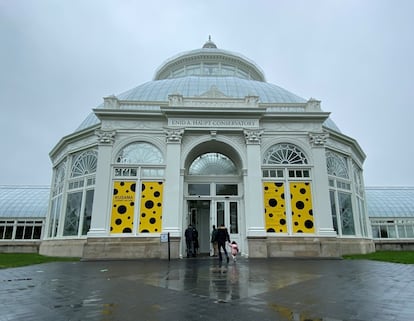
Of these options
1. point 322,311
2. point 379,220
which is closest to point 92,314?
point 322,311

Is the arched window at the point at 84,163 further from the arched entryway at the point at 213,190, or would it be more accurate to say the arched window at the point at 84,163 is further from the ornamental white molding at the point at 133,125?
the arched entryway at the point at 213,190

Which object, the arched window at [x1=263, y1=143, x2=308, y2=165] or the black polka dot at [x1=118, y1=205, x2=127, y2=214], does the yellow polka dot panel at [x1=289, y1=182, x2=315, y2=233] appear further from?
the black polka dot at [x1=118, y1=205, x2=127, y2=214]

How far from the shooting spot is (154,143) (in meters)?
15.8

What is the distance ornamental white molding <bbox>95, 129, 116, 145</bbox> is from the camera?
1559 centimetres

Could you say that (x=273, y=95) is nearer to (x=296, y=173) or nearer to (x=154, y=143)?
(x=296, y=173)

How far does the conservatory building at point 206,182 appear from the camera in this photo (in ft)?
47.3

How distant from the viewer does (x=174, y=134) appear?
51.1 feet

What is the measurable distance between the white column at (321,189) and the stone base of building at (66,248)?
44.2 feet

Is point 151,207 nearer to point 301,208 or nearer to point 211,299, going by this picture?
point 301,208

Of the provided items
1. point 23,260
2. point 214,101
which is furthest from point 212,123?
point 23,260

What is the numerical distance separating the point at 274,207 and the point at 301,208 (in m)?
1.57

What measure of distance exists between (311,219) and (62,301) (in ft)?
44.0

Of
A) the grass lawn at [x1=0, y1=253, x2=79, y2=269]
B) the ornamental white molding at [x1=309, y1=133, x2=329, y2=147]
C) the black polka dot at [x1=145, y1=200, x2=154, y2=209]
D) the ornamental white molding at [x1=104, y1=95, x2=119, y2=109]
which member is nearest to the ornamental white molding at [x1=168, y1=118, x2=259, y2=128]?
the ornamental white molding at [x1=309, y1=133, x2=329, y2=147]

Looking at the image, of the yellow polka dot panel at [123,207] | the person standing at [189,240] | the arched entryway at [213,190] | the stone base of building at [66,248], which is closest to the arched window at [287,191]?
the arched entryway at [213,190]
